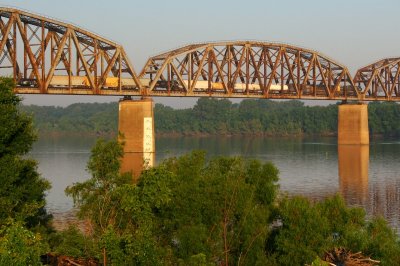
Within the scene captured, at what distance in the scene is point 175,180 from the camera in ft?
91.6

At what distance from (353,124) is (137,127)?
62173 millimetres

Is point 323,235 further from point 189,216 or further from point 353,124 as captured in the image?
point 353,124

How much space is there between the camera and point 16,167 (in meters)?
27.7

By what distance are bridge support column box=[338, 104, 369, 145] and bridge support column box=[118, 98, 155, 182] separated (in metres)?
54.1

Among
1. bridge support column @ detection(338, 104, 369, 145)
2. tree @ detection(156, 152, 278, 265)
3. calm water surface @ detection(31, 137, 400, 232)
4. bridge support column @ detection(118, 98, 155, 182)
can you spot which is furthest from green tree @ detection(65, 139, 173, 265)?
bridge support column @ detection(338, 104, 369, 145)

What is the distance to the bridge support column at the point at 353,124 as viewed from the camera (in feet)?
471

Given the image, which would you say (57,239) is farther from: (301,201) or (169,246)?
(301,201)

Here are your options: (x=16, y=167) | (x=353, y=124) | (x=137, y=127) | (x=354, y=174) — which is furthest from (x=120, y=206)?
(x=353, y=124)

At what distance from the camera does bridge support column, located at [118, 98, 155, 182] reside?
10106 cm

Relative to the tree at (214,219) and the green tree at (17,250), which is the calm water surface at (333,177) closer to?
the tree at (214,219)

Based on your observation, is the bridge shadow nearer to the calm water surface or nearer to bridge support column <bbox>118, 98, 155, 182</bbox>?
the calm water surface

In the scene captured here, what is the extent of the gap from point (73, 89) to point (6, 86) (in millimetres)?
71691

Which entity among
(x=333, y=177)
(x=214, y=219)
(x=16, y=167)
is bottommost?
(x=333, y=177)

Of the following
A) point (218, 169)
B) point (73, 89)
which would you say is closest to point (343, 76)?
point (73, 89)
